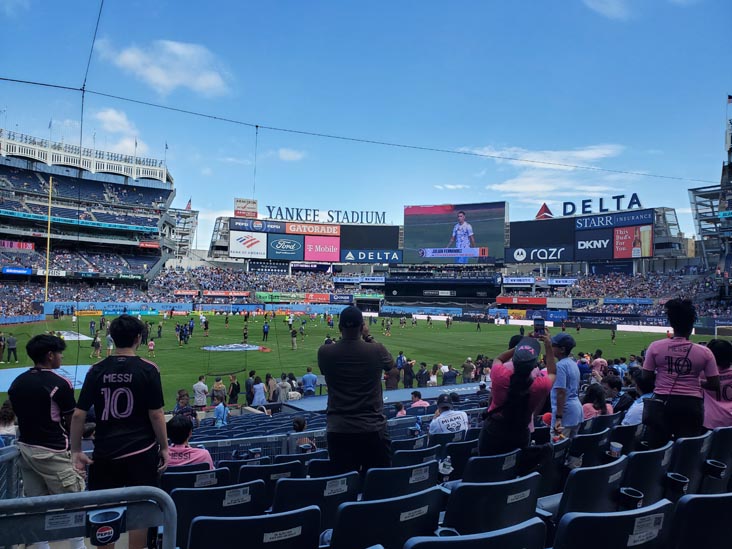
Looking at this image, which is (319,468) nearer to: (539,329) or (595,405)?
(539,329)

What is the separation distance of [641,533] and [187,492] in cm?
287

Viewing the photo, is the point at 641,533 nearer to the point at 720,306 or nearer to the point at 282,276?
the point at 720,306

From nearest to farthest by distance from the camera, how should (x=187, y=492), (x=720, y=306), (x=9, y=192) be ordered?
(x=187, y=492), (x=720, y=306), (x=9, y=192)

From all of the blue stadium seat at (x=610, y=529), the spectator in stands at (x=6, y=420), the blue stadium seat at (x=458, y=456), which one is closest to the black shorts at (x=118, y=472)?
the blue stadium seat at (x=610, y=529)

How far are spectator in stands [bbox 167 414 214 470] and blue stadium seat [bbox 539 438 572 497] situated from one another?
327 centimetres

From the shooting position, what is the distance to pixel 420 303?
89375 millimetres

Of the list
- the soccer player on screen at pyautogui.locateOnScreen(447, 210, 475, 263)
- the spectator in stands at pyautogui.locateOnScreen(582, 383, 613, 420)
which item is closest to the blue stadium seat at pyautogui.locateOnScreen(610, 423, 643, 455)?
the spectator in stands at pyautogui.locateOnScreen(582, 383, 613, 420)

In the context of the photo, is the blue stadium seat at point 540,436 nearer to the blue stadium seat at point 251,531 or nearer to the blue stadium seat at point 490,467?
the blue stadium seat at point 490,467

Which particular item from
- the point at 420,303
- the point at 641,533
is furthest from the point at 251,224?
the point at 641,533

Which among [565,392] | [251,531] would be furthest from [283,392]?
[251,531]

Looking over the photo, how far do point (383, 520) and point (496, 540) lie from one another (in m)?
0.87

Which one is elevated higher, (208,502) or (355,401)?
(355,401)

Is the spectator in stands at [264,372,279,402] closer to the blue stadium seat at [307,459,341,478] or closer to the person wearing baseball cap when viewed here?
the person wearing baseball cap

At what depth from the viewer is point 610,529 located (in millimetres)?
2242
